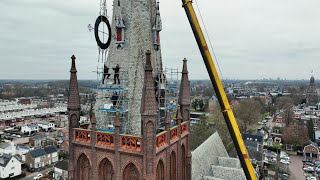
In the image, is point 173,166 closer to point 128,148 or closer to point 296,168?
point 128,148

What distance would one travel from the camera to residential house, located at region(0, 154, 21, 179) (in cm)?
5869

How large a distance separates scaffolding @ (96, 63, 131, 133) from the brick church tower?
624 mm

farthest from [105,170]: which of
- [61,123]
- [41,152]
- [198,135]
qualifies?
[61,123]

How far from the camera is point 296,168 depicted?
209 feet

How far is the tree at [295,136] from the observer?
80.1 m

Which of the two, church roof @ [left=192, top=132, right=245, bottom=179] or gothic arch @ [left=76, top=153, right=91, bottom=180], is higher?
gothic arch @ [left=76, top=153, right=91, bottom=180]

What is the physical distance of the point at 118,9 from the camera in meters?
14.2

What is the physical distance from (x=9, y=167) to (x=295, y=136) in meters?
82.2

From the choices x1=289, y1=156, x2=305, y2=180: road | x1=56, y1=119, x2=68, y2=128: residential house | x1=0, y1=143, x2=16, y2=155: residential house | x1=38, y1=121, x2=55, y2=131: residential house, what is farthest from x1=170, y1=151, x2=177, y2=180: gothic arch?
x1=56, y1=119, x2=68, y2=128: residential house

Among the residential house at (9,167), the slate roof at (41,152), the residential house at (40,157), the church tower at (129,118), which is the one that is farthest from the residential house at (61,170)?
the church tower at (129,118)

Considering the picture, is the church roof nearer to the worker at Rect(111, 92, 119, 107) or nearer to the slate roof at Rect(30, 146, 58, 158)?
the worker at Rect(111, 92, 119, 107)

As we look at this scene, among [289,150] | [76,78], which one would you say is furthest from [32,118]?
[76,78]

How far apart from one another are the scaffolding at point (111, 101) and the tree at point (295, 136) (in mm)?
81744

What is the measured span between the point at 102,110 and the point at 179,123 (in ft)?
15.7
